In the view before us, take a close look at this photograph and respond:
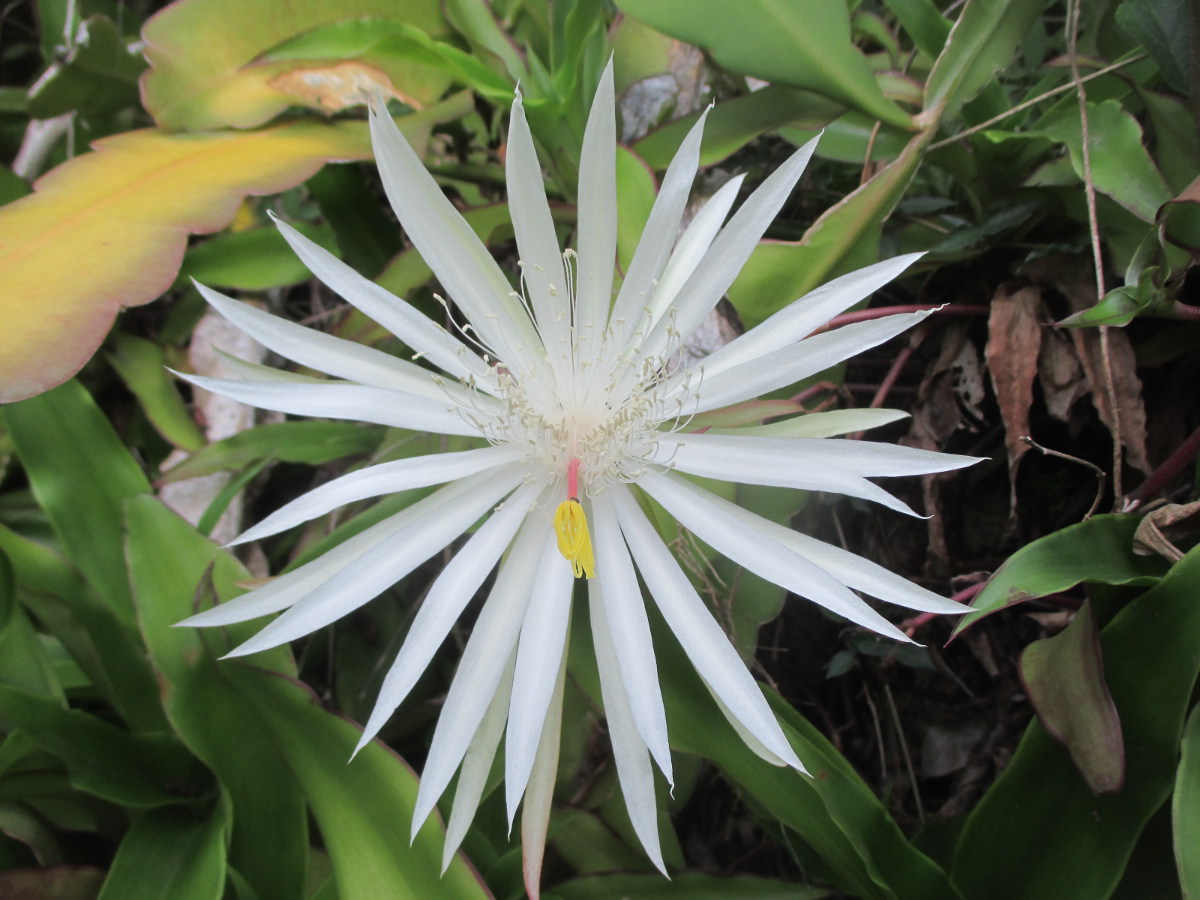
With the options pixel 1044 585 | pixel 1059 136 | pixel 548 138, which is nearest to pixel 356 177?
pixel 548 138

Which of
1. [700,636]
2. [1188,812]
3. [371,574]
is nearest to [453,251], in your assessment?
[371,574]

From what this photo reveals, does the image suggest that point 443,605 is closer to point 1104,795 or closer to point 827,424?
point 827,424

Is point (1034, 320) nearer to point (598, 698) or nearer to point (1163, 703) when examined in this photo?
point (1163, 703)

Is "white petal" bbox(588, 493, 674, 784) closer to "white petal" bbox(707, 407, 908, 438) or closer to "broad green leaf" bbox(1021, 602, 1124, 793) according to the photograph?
"white petal" bbox(707, 407, 908, 438)

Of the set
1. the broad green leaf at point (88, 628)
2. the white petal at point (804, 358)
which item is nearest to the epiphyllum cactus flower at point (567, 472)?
the white petal at point (804, 358)

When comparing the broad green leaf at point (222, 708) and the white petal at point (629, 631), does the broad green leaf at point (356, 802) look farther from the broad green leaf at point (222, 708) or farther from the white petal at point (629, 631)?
the white petal at point (629, 631)

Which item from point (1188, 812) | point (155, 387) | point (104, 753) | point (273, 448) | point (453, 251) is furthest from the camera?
point (155, 387)
